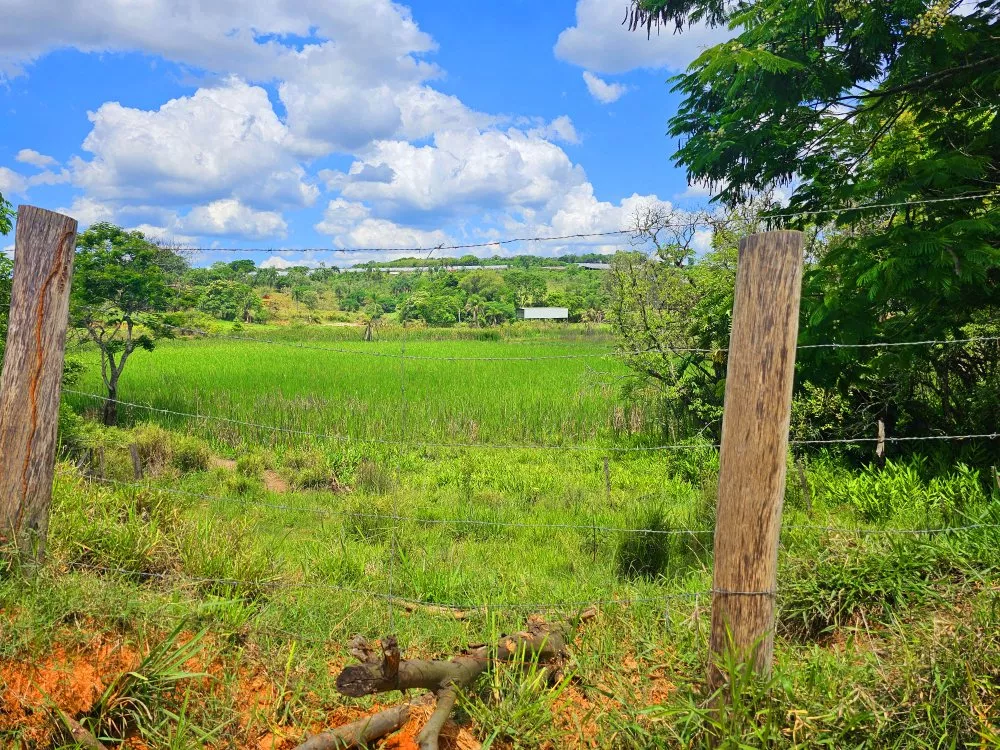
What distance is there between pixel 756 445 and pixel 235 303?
88.2 feet

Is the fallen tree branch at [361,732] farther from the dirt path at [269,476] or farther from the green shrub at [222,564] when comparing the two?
the dirt path at [269,476]

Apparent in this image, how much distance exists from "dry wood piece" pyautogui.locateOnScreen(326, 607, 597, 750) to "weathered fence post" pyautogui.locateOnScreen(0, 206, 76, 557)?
1.85 meters

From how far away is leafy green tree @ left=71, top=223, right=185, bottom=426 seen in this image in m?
10.1

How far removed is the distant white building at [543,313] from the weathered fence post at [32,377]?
34.6m

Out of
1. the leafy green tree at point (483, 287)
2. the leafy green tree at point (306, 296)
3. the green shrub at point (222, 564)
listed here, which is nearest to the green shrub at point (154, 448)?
the green shrub at point (222, 564)

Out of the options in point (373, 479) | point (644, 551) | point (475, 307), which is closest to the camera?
point (644, 551)

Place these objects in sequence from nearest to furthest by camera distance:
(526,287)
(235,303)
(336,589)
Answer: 1. (336,589)
2. (235,303)
3. (526,287)

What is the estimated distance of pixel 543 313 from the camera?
3972cm

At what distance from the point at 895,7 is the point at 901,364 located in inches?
103

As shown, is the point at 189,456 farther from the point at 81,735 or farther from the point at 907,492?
the point at 907,492

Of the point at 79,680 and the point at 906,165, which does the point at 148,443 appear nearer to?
the point at 79,680

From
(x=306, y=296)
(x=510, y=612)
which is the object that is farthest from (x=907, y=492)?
(x=306, y=296)

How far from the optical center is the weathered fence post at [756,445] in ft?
8.43

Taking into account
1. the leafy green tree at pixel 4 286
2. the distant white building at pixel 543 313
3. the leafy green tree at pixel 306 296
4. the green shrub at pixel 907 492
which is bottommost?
the green shrub at pixel 907 492
